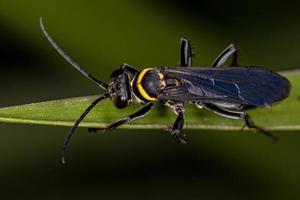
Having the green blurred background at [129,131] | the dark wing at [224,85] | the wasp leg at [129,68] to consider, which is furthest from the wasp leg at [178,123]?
the wasp leg at [129,68]

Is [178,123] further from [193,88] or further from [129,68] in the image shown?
[129,68]

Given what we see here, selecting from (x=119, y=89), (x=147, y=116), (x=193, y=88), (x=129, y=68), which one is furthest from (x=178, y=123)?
(x=129, y=68)

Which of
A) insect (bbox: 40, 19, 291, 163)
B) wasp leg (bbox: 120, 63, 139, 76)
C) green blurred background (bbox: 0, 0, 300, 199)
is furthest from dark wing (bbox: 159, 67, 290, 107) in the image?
green blurred background (bbox: 0, 0, 300, 199)

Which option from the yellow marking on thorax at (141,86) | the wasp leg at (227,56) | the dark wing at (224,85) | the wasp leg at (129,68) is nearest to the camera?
the dark wing at (224,85)

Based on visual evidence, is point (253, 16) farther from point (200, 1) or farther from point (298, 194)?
point (298, 194)

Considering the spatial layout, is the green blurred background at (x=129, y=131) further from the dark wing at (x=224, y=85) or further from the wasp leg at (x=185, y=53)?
the dark wing at (x=224, y=85)

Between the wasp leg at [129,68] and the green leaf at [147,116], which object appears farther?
the wasp leg at [129,68]

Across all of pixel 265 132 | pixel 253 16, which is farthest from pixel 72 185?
pixel 253 16
